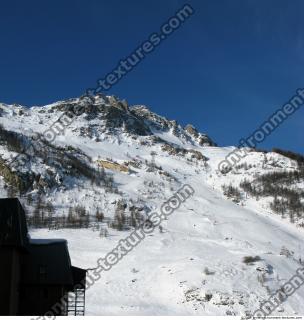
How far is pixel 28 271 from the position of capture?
36.2m

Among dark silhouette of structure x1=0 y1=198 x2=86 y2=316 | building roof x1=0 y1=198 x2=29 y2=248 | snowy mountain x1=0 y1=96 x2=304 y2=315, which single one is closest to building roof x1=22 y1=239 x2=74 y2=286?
dark silhouette of structure x1=0 y1=198 x2=86 y2=316

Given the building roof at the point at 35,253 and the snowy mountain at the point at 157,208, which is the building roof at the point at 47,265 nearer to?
the building roof at the point at 35,253

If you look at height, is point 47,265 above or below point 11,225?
below

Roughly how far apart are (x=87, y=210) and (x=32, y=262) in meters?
59.6

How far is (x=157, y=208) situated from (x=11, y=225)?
67910 mm

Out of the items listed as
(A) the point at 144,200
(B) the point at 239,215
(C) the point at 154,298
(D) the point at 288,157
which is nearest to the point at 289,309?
(C) the point at 154,298

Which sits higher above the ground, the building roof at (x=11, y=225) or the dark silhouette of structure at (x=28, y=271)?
the building roof at (x=11, y=225)

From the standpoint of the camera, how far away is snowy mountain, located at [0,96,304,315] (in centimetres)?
4703

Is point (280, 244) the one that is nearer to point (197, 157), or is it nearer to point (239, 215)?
point (239, 215)

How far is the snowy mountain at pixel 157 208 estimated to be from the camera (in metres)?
47.0

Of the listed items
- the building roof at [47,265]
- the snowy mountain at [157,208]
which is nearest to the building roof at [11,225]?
the building roof at [47,265]

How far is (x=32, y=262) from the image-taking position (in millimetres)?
36594

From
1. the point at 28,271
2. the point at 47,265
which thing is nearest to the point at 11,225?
the point at 28,271

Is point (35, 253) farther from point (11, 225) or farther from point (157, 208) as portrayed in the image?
point (157, 208)
